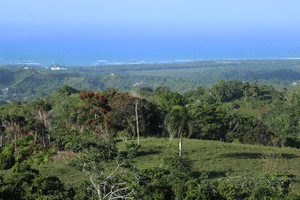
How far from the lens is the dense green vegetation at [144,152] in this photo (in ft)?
35.2

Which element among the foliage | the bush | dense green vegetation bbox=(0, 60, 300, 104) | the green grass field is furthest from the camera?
dense green vegetation bbox=(0, 60, 300, 104)

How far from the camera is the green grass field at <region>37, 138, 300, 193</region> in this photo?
50.5 ft

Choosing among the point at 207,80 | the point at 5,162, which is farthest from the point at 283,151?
the point at 207,80

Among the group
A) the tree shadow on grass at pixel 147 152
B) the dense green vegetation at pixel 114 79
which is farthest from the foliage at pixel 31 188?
the dense green vegetation at pixel 114 79

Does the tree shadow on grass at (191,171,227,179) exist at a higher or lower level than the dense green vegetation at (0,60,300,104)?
higher

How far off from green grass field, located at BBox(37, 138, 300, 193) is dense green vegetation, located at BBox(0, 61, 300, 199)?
5cm

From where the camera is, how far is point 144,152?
19328 mm

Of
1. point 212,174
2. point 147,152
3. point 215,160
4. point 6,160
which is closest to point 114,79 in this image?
point 147,152

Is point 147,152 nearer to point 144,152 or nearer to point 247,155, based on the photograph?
point 144,152

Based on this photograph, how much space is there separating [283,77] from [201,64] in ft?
177

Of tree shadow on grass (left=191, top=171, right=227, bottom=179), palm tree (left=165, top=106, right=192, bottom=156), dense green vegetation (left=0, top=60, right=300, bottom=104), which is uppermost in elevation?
palm tree (left=165, top=106, right=192, bottom=156)

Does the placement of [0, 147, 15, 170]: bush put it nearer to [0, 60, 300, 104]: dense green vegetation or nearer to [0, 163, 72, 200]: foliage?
[0, 163, 72, 200]: foliage

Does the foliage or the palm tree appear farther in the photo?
the palm tree

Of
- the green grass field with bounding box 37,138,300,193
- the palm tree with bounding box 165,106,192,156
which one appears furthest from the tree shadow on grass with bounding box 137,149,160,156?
the palm tree with bounding box 165,106,192,156
